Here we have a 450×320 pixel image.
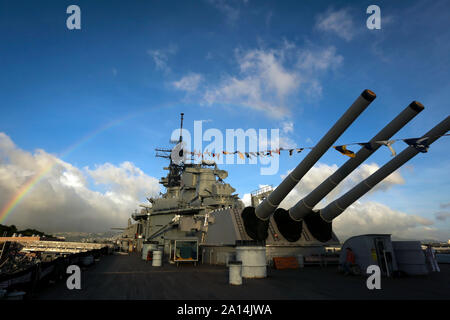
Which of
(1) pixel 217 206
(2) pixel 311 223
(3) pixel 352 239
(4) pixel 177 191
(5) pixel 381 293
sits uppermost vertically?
(4) pixel 177 191

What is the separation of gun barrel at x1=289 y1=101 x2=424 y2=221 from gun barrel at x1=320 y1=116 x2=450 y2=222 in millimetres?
974

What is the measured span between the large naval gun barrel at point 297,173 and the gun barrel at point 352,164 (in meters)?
1.32

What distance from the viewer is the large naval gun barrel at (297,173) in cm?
758

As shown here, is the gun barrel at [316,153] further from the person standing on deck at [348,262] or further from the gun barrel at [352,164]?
the person standing on deck at [348,262]

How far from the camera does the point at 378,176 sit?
10773 mm

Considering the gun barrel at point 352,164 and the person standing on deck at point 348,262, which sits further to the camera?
the person standing on deck at point 348,262

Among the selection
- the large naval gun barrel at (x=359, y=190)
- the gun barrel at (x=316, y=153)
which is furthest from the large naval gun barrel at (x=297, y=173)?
the large naval gun barrel at (x=359, y=190)

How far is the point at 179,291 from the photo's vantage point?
630cm
